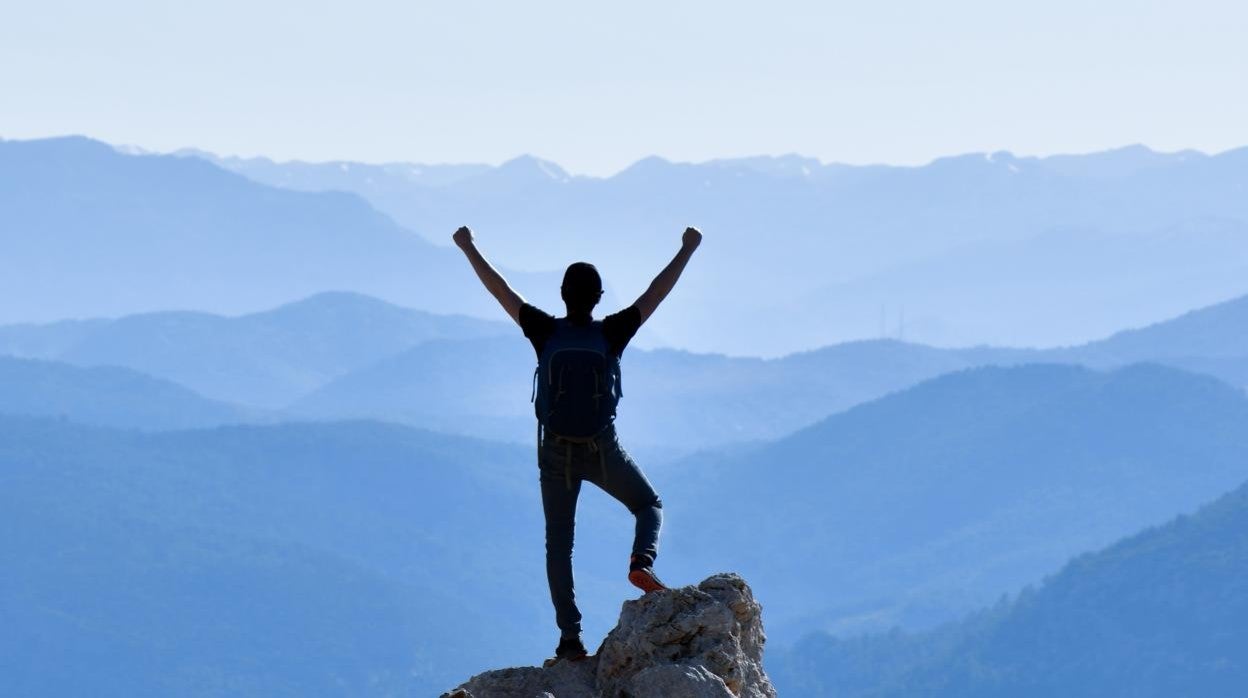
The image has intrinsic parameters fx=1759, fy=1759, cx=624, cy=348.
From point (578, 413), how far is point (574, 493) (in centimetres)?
67

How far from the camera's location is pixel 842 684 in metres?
155

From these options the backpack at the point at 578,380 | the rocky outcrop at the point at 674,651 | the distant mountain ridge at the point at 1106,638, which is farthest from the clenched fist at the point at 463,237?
the distant mountain ridge at the point at 1106,638

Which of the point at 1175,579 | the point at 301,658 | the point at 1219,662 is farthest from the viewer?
the point at 301,658

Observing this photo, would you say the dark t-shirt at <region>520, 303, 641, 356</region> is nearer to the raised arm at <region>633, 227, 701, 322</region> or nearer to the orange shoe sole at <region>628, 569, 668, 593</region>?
the raised arm at <region>633, 227, 701, 322</region>

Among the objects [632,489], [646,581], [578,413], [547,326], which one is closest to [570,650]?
[646,581]

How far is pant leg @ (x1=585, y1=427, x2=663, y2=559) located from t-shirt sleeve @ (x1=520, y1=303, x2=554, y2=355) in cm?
71

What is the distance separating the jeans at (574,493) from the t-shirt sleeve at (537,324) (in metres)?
0.63

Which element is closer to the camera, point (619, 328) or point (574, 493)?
point (619, 328)

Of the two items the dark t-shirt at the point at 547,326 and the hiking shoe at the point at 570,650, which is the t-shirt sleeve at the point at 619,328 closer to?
the dark t-shirt at the point at 547,326

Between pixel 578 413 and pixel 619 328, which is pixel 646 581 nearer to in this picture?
pixel 578 413

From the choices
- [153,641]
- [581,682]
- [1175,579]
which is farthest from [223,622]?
[581,682]

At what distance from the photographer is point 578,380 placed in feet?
35.5

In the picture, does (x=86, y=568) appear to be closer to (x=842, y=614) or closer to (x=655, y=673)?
(x=842, y=614)

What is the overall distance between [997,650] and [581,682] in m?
146
